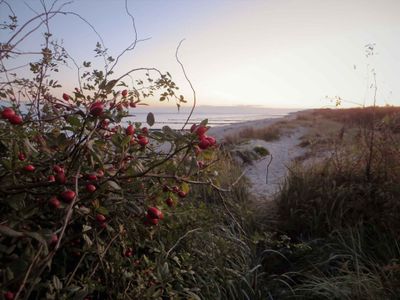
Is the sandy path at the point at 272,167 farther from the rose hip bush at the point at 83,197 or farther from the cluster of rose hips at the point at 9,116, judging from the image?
the cluster of rose hips at the point at 9,116

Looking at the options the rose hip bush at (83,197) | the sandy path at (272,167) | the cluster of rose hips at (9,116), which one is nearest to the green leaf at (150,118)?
the rose hip bush at (83,197)

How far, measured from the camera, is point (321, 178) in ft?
13.7

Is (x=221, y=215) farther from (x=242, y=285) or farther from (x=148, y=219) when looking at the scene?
(x=148, y=219)

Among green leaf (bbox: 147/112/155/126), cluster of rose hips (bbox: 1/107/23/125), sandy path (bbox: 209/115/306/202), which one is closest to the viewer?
cluster of rose hips (bbox: 1/107/23/125)

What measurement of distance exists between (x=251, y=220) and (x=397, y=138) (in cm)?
239

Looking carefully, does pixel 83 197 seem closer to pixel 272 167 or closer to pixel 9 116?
pixel 9 116

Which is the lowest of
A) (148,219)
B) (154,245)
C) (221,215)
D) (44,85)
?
(221,215)

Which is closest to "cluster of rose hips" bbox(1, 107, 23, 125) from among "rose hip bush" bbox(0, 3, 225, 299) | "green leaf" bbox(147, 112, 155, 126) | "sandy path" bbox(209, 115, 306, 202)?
"rose hip bush" bbox(0, 3, 225, 299)

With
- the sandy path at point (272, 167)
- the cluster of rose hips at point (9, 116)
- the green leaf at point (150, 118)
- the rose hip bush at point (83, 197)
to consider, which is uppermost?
the cluster of rose hips at point (9, 116)

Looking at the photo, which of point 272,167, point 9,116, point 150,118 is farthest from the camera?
point 272,167

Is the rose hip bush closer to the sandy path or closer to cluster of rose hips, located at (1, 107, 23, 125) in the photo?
Result: cluster of rose hips, located at (1, 107, 23, 125)

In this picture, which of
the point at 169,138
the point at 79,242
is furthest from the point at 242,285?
the point at 169,138

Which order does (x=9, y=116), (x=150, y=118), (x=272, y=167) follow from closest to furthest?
(x=9, y=116)
(x=150, y=118)
(x=272, y=167)

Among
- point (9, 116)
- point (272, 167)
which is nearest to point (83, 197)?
point (9, 116)
